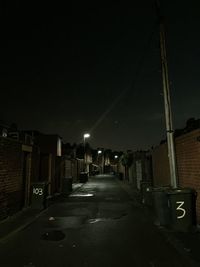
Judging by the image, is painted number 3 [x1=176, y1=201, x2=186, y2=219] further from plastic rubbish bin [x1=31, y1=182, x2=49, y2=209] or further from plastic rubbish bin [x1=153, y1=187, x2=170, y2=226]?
plastic rubbish bin [x1=31, y1=182, x2=49, y2=209]

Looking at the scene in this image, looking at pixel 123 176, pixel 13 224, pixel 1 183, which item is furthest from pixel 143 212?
pixel 123 176

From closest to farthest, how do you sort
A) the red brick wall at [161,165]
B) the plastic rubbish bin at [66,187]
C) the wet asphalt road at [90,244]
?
the wet asphalt road at [90,244]
the red brick wall at [161,165]
the plastic rubbish bin at [66,187]

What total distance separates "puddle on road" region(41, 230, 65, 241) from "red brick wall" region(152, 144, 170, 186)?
5692mm

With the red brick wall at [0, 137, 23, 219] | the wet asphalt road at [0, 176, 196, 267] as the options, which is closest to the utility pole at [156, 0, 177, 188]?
the wet asphalt road at [0, 176, 196, 267]

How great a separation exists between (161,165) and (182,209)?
5544 mm

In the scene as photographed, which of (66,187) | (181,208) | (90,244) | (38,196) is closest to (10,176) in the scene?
(38,196)

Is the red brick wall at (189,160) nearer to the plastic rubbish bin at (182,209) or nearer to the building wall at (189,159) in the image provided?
the building wall at (189,159)

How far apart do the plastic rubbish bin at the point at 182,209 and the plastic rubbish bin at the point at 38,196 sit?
681 cm

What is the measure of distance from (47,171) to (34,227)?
28.9 ft

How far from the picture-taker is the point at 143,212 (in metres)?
10.2

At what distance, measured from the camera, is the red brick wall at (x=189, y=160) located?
7.11 metres

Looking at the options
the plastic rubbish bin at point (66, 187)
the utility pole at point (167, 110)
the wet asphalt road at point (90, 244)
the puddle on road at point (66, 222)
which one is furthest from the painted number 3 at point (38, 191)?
the utility pole at point (167, 110)

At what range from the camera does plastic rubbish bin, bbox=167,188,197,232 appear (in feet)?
21.9

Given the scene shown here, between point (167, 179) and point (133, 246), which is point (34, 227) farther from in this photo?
point (167, 179)
